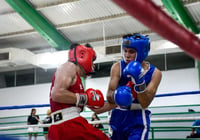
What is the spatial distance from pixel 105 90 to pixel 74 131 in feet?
25.6

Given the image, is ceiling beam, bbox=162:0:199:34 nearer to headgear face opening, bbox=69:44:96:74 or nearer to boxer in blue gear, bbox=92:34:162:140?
headgear face opening, bbox=69:44:96:74

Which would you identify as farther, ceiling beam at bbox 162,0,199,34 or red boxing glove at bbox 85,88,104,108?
ceiling beam at bbox 162,0,199,34

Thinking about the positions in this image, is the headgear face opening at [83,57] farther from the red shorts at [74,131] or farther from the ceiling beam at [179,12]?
the ceiling beam at [179,12]

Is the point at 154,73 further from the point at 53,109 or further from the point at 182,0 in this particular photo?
the point at 182,0

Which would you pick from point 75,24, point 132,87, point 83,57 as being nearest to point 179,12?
point 75,24

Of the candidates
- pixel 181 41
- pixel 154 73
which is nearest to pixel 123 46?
pixel 154 73

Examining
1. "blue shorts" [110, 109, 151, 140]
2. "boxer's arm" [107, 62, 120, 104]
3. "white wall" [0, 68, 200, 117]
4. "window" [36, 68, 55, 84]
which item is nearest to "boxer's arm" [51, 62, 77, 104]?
"boxer's arm" [107, 62, 120, 104]

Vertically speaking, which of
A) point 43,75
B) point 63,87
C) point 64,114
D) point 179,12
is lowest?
point 64,114

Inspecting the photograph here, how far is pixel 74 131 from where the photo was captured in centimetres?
286

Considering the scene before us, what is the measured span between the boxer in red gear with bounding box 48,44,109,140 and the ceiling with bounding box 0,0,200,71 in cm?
536

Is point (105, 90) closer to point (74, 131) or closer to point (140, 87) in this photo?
point (74, 131)

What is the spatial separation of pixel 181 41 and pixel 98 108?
4.90 ft

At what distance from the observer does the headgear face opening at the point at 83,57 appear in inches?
125

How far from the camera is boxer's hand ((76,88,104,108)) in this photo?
2.99 metres
